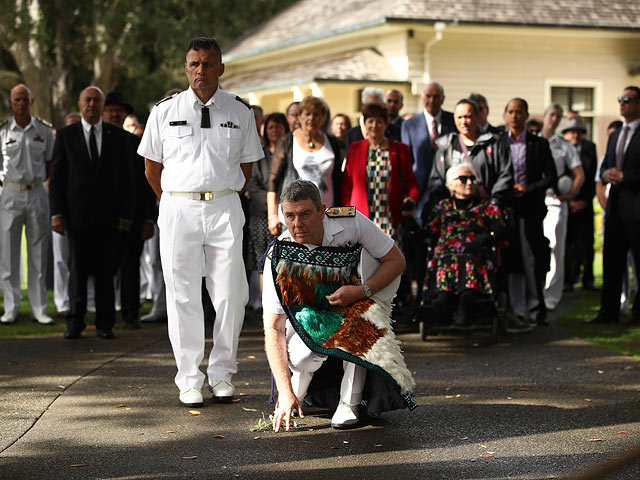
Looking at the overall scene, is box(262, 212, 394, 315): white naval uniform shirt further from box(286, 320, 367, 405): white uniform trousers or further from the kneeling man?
box(286, 320, 367, 405): white uniform trousers

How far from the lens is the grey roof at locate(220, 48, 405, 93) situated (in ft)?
75.0

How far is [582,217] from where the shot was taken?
1491cm

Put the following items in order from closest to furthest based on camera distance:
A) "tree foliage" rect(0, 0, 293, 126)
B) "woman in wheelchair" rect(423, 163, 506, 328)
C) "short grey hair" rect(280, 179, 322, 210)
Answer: "short grey hair" rect(280, 179, 322, 210) → "woman in wheelchair" rect(423, 163, 506, 328) → "tree foliage" rect(0, 0, 293, 126)

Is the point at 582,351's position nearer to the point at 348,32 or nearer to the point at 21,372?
the point at 21,372

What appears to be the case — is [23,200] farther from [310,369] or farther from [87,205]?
[310,369]

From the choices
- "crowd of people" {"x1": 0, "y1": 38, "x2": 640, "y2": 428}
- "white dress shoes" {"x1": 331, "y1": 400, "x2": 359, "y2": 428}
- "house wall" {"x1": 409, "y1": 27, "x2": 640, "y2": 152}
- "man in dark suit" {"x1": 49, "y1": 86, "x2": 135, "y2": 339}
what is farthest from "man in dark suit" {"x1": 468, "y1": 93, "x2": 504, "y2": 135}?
"house wall" {"x1": 409, "y1": 27, "x2": 640, "y2": 152}

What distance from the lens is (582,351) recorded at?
941 cm

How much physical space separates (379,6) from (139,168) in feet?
47.2

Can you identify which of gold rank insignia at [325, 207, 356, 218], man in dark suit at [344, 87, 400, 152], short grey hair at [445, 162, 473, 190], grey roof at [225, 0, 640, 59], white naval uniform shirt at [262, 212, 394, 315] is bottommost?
white naval uniform shirt at [262, 212, 394, 315]

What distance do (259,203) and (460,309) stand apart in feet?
9.39

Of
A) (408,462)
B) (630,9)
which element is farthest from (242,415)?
→ (630,9)

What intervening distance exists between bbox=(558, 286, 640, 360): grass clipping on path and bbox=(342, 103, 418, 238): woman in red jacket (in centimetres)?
232

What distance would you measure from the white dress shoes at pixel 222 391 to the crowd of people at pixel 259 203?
0.03ft

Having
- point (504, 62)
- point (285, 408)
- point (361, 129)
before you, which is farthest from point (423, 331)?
point (504, 62)
